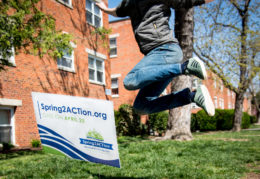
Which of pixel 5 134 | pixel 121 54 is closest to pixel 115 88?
pixel 121 54

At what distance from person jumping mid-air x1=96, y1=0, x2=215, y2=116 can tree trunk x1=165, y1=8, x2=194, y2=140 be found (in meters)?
6.97

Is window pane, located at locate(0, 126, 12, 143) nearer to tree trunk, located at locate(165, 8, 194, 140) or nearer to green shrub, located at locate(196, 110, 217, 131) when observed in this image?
tree trunk, located at locate(165, 8, 194, 140)

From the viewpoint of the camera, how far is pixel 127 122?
1923 cm

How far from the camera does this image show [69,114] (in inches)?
144

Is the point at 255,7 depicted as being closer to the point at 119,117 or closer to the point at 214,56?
the point at 214,56

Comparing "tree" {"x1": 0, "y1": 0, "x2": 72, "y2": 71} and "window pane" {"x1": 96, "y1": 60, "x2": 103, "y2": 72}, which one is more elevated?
"window pane" {"x1": 96, "y1": 60, "x2": 103, "y2": 72}

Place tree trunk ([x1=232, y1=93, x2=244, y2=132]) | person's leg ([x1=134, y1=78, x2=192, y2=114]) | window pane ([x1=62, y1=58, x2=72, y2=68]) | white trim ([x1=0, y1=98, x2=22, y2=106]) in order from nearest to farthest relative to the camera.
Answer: person's leg ([x1=134, y1=78, x2=192, y2=114])
white trim ([x1=0, y1=98, x2=22, y2=106])
window pane ([x1=62, y1=58, x2=72, y2=68])
tree trunk ([x1=232, y1=93, x2=244, y2=132])

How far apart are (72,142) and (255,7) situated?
62.0 ft

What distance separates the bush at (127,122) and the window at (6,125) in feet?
29.0

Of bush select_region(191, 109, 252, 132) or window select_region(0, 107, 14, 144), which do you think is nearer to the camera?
window select_region(0, 107, 14, 144)

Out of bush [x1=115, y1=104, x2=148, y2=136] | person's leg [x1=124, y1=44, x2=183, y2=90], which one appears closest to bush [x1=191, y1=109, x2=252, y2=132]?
bush [x1=115, y1=104, x2=148, y2=136]

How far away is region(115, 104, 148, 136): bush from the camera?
19.1 metres

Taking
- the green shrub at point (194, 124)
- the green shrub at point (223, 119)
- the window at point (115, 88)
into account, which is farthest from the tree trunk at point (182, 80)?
the green shrub at point (223, 119)

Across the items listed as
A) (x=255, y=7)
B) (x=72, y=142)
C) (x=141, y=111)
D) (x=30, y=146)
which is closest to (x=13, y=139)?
(x=30, y=146)
